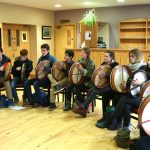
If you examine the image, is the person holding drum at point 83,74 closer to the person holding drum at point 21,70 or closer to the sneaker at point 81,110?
the sneaker at point 81,110

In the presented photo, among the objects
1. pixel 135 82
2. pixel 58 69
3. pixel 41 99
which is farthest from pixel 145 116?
pixel 41 99

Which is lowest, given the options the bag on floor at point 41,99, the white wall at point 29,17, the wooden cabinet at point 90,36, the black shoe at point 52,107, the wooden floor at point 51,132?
the wooden floor at point 51,132

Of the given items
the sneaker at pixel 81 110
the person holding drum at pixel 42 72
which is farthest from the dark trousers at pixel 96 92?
the person holding drum at pixel 42 72

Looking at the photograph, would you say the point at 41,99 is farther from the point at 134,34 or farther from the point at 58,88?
the point at 134,34

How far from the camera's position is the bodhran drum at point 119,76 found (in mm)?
3658

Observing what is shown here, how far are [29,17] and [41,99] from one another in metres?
4.53

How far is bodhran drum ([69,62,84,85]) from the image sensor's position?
447 centimetres

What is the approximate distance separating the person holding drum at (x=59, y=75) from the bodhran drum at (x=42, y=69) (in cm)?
14

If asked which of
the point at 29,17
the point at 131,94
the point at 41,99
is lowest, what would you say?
the point at 41,99

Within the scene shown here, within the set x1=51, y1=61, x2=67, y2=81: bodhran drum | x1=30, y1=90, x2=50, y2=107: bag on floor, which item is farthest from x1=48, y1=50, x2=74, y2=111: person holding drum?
x1=30, y1=90, x2=50, y2=107: bag on floor

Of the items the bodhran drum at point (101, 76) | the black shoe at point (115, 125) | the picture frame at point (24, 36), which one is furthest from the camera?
the picture frame at point (24, 36)

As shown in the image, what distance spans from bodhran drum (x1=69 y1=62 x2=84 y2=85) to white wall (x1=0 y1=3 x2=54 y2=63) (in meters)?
4.27

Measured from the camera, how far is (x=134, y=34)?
337 inches

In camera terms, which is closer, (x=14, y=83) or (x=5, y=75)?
(x=5, y=75)
